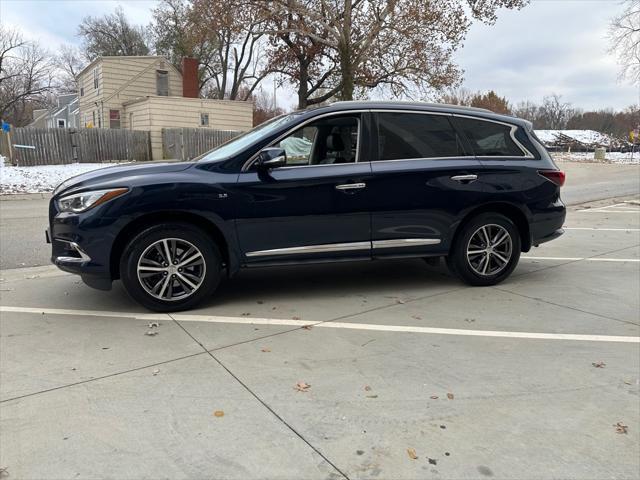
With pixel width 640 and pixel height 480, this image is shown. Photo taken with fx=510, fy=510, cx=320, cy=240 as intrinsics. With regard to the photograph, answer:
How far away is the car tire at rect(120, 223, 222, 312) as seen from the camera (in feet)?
14.4

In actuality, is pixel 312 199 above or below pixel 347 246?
above

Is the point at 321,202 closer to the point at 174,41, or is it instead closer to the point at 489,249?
the point at 489,249

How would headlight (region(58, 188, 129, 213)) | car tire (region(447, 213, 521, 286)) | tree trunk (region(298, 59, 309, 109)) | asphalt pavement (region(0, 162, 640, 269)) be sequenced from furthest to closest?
tree trunk (region(298, 59, 309, 109)) → asphalt pavement (region(0, 162, 640, 269)) → car tire (region(447, 213, 521, 286)) → headlight (region(58, 188, 129, 213))

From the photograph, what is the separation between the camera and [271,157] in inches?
176

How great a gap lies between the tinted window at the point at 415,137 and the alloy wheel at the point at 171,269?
2038mm

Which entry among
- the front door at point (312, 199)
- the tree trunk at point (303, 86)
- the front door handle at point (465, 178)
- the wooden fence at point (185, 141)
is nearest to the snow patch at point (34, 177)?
the wooden fence at point (185, 141)

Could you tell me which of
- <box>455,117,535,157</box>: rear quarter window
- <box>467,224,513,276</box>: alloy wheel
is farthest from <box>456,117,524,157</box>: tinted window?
<box>467,224,513,276</box>: alloy wheel

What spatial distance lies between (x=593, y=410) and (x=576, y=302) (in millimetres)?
2261

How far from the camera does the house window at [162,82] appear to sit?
95.5 feet

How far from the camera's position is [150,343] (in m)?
3.94

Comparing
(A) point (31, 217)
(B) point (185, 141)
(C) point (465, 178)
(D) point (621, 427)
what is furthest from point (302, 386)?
(B) point (185, 141)

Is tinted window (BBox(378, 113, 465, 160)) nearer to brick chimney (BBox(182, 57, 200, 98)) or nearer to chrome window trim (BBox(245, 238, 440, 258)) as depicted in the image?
chrome window trim (BBox(245, 238, 440, 258))

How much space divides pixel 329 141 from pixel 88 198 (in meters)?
2.26

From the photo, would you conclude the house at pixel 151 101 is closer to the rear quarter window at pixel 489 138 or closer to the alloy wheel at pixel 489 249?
the rear quarter window at pixel 489 138
